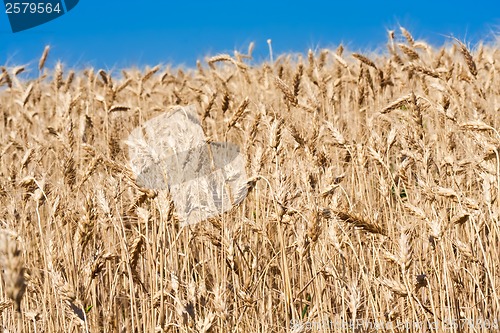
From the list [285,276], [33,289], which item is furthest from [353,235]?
[33,289]

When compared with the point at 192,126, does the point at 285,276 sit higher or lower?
lower

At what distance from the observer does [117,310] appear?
2348 millimetres

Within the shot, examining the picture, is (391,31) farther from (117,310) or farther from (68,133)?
(117,310)

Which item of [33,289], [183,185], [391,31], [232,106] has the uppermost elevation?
[391,31]

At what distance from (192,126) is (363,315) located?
1.41 metres

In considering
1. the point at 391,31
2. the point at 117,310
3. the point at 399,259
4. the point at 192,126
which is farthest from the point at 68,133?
the point at 391,31

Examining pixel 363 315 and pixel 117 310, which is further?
pixel 117 310

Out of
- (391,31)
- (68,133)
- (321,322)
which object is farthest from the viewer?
(391,31)

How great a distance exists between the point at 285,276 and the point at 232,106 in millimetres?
2472

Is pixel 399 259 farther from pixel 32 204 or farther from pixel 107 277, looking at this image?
pixel 32 204

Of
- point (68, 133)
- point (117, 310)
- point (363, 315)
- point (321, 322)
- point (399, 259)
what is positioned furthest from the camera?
point (68, 133)

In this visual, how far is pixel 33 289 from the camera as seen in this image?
227 cm

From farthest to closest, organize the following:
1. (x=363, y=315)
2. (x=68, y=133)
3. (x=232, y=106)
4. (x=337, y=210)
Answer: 1. (x=232, y=106)
2. (x=68, y=133)
3. (x=363, y=315)
4. (x=337, y=210)

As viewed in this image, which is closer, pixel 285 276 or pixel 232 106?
pixel 285 276
